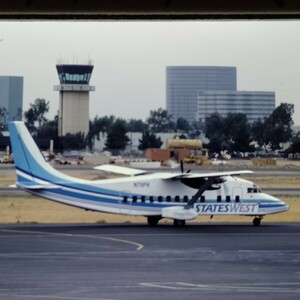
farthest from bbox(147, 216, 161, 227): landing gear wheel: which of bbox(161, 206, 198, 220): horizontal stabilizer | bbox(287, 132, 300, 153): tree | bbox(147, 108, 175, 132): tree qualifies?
bbox(147, 108, 175, 132): tree

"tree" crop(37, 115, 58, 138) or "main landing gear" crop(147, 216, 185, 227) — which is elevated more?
"tree" crop(37, 115, 58, 138)

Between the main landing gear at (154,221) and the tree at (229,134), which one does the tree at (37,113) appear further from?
the main landing gear at (154,221)

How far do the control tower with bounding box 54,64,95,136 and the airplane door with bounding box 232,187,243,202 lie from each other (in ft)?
288

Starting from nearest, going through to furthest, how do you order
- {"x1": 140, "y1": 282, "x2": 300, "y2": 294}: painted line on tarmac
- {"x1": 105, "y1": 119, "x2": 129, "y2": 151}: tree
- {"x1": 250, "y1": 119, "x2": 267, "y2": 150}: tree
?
{"x1": 140, "y1": 282, "x2": 300, "y2": 294}: painted line on tarmac, {"x1": 250, "y1": 119, "x2": 267, "y2": 150}: tree, {"x1": 105, "y1": 119, "x2": 129, "y2": 151}: tree

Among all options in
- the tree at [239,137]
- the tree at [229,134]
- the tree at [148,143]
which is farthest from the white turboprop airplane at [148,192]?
the tree at [148,143]

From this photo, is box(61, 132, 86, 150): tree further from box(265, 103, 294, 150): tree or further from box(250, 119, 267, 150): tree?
box(265, 103, 294, 150): tree

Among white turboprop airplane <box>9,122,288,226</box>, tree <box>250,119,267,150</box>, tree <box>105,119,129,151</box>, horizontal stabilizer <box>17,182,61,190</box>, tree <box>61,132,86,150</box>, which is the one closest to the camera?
horizontal stabilizer <box>17,182,61,190</box>

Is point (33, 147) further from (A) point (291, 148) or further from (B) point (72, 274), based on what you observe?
(A) point (291, 148)

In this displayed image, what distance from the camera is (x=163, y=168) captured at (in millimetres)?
67562

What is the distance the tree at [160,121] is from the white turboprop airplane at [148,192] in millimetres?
113397

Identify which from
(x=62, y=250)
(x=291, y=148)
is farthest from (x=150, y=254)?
(x=291, y=148)

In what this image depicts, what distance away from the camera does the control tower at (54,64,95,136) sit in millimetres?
127312
